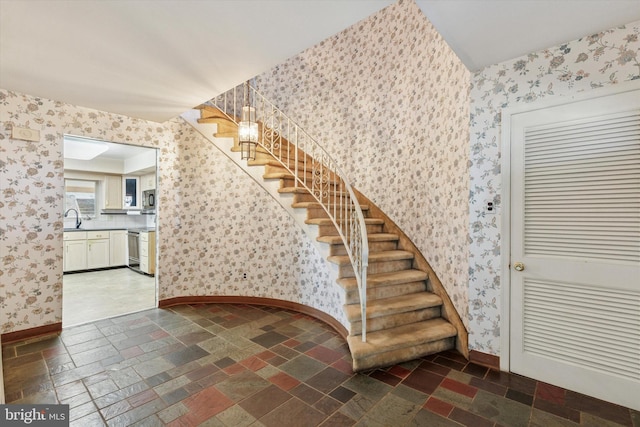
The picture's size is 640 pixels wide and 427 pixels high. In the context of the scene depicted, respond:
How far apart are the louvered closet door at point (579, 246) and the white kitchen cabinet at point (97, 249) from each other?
22.9 feet

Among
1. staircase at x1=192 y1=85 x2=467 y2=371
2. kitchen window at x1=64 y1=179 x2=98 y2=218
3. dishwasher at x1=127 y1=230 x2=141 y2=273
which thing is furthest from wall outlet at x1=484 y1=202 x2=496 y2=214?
kitchen window at x1=64 y1=179 x2=98 y2=218

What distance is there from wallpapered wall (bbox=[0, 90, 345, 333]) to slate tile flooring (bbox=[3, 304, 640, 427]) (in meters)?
0.60

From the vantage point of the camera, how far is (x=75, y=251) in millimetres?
5590

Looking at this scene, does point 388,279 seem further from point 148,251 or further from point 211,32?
point 148,251

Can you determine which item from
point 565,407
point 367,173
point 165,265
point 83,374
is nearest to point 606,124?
point 565,407

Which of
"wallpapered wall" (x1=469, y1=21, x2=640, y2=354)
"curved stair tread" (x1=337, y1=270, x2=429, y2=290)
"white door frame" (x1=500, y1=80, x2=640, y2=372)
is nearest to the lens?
"wallpapered wall" (x1=469, y1=21, x2=640, y2=354)

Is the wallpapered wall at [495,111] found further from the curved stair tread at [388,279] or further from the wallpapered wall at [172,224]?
the wallpapered wall at [172,224]

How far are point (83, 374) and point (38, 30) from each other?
2371mm

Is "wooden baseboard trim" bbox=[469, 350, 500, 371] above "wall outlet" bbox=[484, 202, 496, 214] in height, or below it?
below

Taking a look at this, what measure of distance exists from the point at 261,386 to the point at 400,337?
1.16 meters

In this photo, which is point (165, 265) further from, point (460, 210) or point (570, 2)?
point (570, 2)

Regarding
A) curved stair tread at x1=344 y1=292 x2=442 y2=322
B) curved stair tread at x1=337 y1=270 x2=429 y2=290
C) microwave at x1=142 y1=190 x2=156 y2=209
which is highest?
microwave at x1=142 y1=190 x2=156 y2=209

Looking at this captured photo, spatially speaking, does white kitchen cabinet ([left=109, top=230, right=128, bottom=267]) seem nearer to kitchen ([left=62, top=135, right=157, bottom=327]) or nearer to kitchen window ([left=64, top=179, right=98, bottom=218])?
kitchen ([left=62, top=135, right=157, bottom=327])

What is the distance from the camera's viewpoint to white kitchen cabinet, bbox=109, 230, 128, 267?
6035 mm
